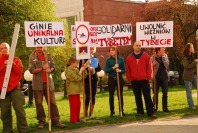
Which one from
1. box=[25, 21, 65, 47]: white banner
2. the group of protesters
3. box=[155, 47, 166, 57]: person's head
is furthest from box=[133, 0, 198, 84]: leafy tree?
box=[25, 21, 65, 47]: white banner

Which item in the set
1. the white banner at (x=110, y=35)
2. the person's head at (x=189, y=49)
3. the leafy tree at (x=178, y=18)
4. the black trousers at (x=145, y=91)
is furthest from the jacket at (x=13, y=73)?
the leafy tree at (x=178, y=18)

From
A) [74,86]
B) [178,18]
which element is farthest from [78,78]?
[178,18]

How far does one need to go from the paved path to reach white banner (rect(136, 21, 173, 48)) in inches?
104

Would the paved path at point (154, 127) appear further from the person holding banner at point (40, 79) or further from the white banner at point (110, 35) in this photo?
Result: the white banner at point (110, 35)

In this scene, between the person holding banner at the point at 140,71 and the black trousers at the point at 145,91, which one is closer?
the person holding banner at the point at 140,71

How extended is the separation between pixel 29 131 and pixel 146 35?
476 cm

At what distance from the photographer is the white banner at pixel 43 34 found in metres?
9.48

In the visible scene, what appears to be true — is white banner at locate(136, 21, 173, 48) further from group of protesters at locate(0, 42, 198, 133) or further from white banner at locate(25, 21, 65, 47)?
white banner at locate(25, 21, 65, 47)

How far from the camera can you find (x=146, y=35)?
11648mm

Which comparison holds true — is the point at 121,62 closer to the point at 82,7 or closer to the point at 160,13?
the point at 160,13

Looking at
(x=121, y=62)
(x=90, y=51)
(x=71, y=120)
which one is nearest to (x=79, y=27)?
(x=90, y=51)

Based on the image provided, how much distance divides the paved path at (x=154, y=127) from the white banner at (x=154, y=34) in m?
2.64

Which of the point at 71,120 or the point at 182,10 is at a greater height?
the point at 182,10

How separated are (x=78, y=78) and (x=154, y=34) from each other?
10.4 ft
